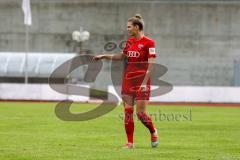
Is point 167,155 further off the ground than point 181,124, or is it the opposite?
point 167,155

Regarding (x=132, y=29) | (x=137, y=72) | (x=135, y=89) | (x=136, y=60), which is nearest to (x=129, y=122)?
(x=135, y=89)

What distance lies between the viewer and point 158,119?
82.3ft

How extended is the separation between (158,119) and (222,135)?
750cm

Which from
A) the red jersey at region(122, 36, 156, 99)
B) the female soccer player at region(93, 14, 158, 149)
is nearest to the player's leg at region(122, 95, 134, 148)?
the female soccer player at region(93, 14, 158, 149)

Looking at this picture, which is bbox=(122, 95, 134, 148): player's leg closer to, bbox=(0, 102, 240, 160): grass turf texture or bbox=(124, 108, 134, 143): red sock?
bbox=(124, 108, 134, 143): red sock

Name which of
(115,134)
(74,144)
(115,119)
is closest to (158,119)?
(115,119)

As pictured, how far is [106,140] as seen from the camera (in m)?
15.9

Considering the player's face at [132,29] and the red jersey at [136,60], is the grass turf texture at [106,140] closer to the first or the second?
the red jersey at [136,60]

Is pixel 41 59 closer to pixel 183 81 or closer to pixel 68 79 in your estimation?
pixel 68 79

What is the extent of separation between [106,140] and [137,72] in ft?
8.65

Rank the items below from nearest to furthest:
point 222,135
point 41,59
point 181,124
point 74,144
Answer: point 74,144 → point 222,135 → point 181,124 → point 41,59

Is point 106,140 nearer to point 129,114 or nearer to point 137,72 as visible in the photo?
point 129,114

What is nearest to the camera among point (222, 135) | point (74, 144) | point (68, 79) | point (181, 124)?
point (74, 144)

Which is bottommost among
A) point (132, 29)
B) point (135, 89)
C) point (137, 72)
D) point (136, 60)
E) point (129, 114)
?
point (129, 114)
